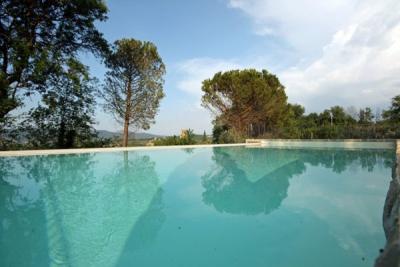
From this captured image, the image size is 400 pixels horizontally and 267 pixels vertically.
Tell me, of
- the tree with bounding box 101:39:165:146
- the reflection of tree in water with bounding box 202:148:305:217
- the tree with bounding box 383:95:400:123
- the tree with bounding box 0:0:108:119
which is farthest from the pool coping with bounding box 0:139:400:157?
the tree with bounding box 383:95:400:123

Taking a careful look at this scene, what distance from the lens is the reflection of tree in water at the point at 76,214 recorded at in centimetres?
269

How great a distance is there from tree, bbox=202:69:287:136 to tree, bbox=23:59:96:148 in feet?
32.6

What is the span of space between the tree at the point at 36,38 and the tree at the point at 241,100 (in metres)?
10.5

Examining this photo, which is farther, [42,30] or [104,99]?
[104,99]

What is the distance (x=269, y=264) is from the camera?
2.43 m

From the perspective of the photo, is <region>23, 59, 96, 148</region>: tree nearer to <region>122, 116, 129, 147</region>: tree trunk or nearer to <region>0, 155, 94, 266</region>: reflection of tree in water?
<region>122, 116, 129, 147</region>: tree trunk

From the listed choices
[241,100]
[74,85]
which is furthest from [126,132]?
[241,100]

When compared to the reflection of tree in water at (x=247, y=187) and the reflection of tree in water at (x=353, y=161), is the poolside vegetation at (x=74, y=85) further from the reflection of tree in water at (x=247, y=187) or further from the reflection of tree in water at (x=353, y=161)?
the reflection of tree in water at (x=247, y=187)

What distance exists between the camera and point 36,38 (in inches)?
459

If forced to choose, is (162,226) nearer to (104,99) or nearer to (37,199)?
(37,199)

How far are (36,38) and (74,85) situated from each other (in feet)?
8.14

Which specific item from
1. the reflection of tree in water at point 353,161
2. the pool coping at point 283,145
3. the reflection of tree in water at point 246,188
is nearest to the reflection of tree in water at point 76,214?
the reflection of tree in water at point 246,188

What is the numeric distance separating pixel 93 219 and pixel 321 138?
16871mm

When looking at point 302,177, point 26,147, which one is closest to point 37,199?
point 302,177
